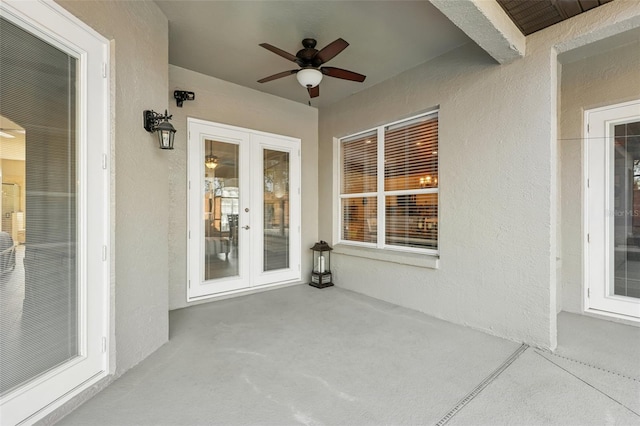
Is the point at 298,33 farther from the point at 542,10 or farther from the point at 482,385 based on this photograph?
the point at 482,385

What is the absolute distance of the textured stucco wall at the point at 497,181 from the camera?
251 centimetres

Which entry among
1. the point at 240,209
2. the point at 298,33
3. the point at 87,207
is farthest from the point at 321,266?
the point at 87,207

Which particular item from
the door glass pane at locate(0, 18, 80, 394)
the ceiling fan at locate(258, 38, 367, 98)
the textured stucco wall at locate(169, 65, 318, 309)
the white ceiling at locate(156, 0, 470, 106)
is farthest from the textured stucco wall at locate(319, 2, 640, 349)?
the door glass pane at locate(0, 18, 80, 394)

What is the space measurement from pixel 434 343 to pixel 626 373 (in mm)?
1311

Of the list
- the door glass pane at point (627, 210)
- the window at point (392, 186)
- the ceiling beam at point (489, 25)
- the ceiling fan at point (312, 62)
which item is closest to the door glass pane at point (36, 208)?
the ceiling fan at point (312, 62)

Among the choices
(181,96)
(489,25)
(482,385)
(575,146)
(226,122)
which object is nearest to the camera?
(482,385)

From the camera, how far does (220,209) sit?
401 centimetres

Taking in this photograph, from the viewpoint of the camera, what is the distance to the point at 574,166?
11.1 ft

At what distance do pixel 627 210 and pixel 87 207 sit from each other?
493cm

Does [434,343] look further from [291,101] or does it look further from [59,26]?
[291,101]

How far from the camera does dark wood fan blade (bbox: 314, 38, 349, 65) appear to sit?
242 cm

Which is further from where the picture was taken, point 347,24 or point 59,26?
point 347,24

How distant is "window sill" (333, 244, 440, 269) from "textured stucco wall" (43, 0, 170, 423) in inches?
101

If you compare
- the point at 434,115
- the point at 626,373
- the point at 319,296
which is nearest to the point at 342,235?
the point at 319,296
